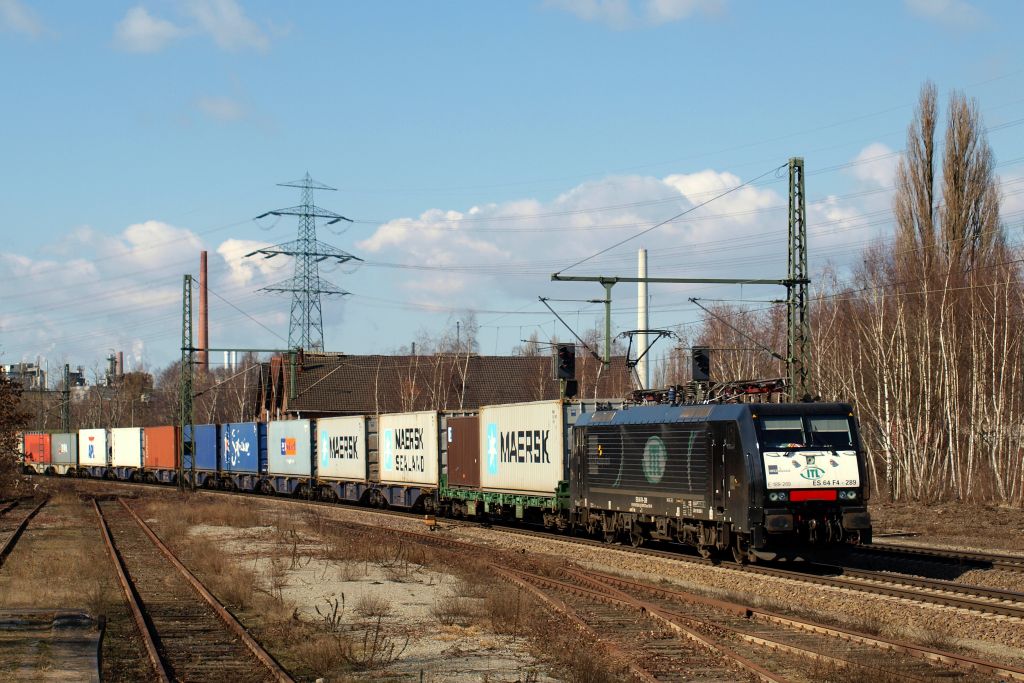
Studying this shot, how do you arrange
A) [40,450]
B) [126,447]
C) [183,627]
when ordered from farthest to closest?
[40,450]
[126,447]
[183,627]

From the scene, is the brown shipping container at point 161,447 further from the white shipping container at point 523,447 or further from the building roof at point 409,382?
the white shipping container at point 523,447

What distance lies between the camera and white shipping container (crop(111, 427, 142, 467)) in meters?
67.8

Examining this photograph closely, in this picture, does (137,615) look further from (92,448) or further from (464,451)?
(92,448)

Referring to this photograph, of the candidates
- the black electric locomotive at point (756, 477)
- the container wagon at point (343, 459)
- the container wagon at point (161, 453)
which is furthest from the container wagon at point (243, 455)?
the black electric locomotive at point (756, 477)

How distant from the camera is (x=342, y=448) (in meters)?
44.0

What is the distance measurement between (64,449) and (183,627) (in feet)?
239

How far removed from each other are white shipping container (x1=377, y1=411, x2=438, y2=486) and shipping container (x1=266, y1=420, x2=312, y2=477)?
7320 millimetres

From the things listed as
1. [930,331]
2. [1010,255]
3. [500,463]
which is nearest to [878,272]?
[1010,255]

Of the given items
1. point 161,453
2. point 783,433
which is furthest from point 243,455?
point 783,433

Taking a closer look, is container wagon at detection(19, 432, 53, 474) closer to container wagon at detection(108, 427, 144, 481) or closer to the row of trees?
container wagon at detection(108, 427, 144, 481)

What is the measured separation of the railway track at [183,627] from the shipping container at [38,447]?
6624 centimetres

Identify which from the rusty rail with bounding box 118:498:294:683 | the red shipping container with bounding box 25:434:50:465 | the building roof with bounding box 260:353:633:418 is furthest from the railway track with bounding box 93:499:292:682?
the red shipping container with bounding box 25:434:50:465

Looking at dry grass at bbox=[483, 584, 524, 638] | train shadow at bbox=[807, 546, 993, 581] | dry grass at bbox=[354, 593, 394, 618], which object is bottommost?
train shadow at bbox=[807, 546, 993, 581]

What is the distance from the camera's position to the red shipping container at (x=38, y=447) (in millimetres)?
86062
